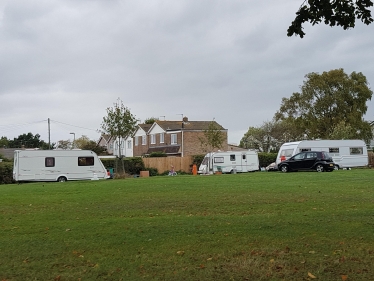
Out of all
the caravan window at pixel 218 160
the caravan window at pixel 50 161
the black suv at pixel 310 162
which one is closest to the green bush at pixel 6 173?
the caravan window at pixel 50 161

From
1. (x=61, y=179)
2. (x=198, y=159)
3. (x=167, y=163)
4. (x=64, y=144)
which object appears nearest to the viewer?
(x=61, y=179)

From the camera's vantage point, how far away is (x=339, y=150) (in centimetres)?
4006

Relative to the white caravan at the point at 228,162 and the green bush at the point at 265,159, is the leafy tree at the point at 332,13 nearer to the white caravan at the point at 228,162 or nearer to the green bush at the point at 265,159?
the white caravan at the point at 228,162

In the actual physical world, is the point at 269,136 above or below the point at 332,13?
above

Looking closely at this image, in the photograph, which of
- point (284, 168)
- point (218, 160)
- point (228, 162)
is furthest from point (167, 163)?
point (284, 168)

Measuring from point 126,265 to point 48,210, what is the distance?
6.46 meters

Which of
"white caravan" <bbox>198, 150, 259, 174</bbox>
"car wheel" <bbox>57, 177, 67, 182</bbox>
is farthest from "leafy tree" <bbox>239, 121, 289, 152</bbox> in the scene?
"car wheel" <bbox>57, 177, 67, 182</bbox>

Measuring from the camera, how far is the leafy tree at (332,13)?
9.21 metres

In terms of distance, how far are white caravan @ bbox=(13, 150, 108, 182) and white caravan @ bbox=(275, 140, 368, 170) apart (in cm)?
1605

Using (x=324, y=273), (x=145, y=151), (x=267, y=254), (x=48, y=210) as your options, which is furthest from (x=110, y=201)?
(x=145, y=151)

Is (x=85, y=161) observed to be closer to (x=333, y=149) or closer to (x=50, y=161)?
(x=50, y=161)

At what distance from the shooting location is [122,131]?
122 feet

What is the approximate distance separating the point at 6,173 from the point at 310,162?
80.9 ft

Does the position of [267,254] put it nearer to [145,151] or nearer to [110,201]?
[110,201]
